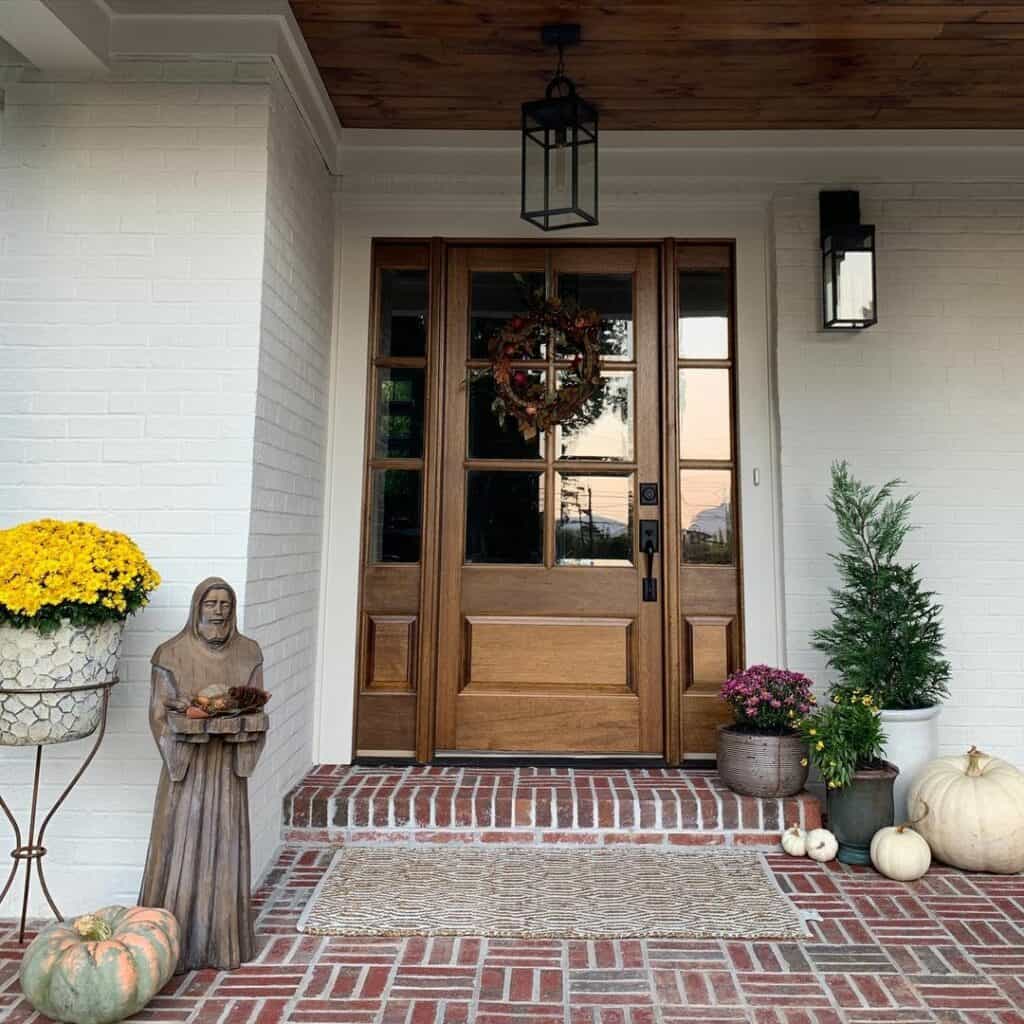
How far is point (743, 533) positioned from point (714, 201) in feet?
4.83

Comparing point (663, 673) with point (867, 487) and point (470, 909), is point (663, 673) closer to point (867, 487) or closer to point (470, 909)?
point (867, 487)

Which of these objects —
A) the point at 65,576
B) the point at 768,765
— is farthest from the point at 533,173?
the point at 768,765

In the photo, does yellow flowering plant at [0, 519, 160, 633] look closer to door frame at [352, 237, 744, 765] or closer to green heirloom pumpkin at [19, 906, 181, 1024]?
green heirloom pumpkin at [19, 906, 181, 1024]

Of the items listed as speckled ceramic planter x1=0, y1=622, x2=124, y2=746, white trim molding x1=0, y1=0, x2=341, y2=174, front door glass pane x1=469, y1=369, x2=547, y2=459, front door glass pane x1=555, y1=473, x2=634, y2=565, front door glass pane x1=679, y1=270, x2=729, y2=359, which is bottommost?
speckled ceramic planter x1=0, y1=622, x2=124, y2=746

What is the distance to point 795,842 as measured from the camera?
2670 millimetres

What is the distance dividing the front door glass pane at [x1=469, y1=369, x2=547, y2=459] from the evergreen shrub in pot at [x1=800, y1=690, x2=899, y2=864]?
1571 millimetres

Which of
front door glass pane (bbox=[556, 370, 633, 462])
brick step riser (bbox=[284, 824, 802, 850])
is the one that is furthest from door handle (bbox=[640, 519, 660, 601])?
brick step riser (bbox=[284, 824, 802, 850])

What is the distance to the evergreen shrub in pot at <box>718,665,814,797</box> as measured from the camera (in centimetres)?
278

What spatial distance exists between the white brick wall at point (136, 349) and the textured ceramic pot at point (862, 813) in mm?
1962

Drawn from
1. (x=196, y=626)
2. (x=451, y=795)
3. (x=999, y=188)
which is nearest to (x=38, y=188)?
(x=196, y=626)

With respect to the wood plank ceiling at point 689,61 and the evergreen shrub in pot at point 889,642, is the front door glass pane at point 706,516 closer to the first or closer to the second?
the evergreen shrub in pot at point 889,642

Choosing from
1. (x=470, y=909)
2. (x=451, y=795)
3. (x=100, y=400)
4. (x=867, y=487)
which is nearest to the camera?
(x=470, y=909)

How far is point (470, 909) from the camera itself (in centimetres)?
227

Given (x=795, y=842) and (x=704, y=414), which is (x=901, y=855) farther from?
(x=704, y=414)
